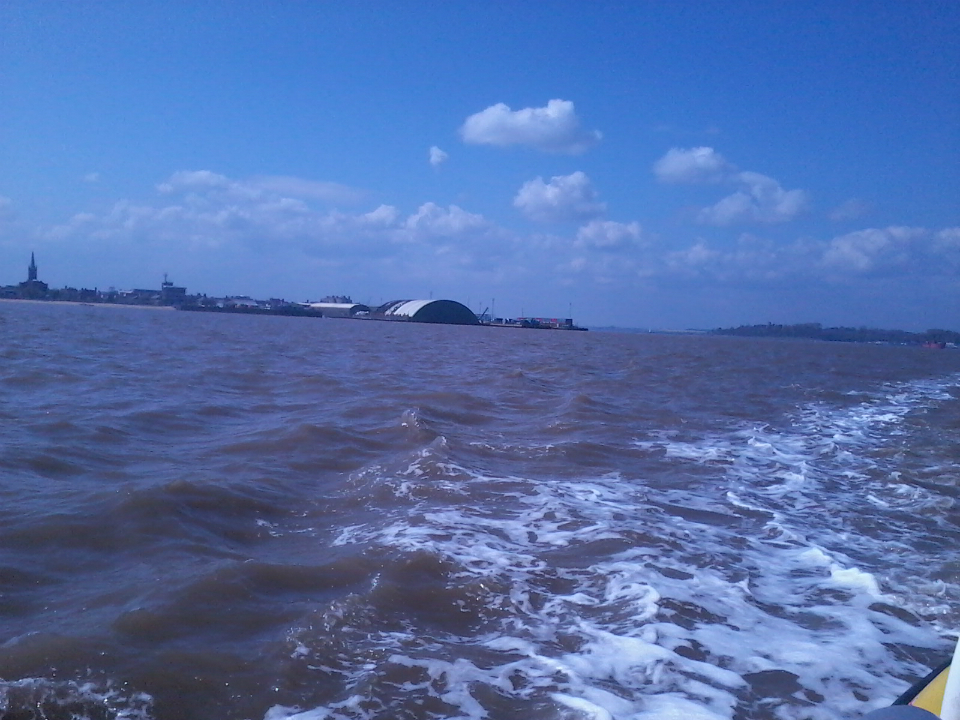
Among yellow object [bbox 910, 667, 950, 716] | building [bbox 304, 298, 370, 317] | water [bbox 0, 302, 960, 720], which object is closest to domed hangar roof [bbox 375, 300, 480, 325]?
building [bbox 304, 298, 370, 317]

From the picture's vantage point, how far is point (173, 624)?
163 inches

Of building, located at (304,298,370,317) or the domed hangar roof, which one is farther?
building, located at (304,298,370,317)

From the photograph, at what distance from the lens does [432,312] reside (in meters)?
96.2

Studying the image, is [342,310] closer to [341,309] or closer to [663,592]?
[341,309]

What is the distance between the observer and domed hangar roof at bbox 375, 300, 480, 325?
3767 inches

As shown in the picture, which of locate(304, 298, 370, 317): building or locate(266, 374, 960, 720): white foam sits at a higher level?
locate(304, 298, 370, 317): building

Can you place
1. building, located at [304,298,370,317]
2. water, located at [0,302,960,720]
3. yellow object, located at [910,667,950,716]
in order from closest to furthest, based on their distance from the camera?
yellow object, located at [910,667,950,716], water, located at [0,302,960,720], building, located at [304,298,370,317]

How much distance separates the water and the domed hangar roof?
3305 inches

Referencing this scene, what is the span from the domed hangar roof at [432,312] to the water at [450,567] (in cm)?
8395

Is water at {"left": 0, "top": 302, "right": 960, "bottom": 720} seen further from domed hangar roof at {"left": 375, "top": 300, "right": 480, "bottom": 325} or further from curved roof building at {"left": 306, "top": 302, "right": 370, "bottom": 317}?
curved roof building at {"left": 306, "top": 302, "right": 370, "bottom": 317}

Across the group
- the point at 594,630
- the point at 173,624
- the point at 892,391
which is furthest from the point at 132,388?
the point at 892,391

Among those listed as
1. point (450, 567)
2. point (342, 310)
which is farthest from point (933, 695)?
point (342, 310)

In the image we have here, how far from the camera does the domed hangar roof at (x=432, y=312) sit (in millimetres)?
95688

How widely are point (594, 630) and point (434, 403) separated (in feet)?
31.8
